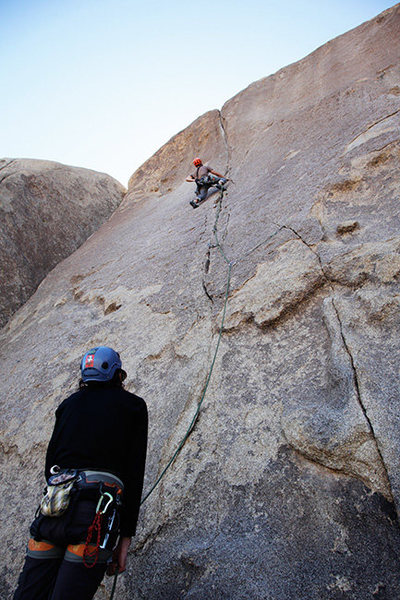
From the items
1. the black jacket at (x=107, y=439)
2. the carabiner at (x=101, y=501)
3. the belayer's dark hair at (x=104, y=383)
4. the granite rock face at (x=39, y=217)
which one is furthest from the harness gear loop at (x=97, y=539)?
the granite rock face at (x=39, y=217)

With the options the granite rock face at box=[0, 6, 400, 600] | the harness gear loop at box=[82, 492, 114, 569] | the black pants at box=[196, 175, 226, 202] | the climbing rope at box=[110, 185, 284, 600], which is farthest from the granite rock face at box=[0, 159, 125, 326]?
the harness gear loop at box=[82, 492, 114, 569]

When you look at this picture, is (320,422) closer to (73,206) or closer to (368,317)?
(368,317)

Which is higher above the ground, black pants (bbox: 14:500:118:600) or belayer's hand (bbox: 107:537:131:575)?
black pants (bbox: 14:500:118:600)

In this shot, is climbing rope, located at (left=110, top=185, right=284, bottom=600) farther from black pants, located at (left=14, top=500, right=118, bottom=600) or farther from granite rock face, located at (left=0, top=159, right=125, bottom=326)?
granite rock face, located at (left=0, top=159, right=125, bottom=326)

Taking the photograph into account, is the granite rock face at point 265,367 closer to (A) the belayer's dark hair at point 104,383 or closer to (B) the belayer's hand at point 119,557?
(B) the belayer's hand at point 119,557

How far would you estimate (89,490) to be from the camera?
1.54 meters

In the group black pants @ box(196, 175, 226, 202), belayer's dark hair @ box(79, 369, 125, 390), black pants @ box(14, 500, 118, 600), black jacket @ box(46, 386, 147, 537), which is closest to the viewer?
black pants @ box(14, 500, 118, 600)

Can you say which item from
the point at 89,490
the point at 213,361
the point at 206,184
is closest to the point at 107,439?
the point at 89,490

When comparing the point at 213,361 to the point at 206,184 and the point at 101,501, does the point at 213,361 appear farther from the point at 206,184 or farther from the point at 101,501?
the point at 206,184

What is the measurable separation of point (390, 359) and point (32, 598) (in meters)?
2.08

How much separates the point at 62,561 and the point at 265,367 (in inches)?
64.6

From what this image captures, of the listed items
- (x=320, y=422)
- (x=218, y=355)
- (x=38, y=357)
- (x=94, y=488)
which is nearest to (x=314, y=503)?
(x=320, y=422)

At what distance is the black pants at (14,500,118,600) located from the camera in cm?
143

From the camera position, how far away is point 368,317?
2404mm
